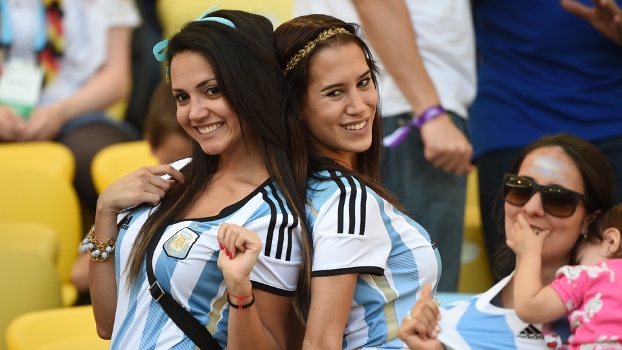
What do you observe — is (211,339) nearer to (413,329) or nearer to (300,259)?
(300,259)

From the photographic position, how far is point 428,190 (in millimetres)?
3096

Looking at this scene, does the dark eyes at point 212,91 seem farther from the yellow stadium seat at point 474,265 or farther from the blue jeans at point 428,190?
the yellow stadium seat at point 474,265

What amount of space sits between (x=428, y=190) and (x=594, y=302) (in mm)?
1110

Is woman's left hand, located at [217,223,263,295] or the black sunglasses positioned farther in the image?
the black sunglasses

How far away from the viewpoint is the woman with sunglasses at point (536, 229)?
216cm

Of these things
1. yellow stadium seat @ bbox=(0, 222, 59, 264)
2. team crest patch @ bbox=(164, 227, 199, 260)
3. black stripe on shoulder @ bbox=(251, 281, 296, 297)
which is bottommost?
yellow stadium seat @ bbox=(0, 222, 59, 264)

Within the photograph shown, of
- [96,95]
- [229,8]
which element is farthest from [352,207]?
[229,8]

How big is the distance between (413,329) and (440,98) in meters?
1.18

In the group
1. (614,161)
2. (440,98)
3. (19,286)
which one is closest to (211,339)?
(19,286)

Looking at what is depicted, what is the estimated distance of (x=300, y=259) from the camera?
214cm

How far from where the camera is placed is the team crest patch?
2109 millimetres

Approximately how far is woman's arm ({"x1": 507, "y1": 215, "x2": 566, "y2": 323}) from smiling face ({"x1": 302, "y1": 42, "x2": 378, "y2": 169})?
17.6 inches

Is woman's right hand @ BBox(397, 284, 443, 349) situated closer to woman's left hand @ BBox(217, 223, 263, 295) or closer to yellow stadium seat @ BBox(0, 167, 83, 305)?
woman's left hand @ BBox(217, 223, 263, 295)

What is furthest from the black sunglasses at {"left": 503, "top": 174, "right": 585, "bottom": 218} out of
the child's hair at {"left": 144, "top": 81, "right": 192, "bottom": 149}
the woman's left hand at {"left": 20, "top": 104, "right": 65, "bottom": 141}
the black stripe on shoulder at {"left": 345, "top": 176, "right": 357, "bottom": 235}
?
the woman's left hand at {"left": 20, "top": 104, "right": 65, "bottom": 141}
